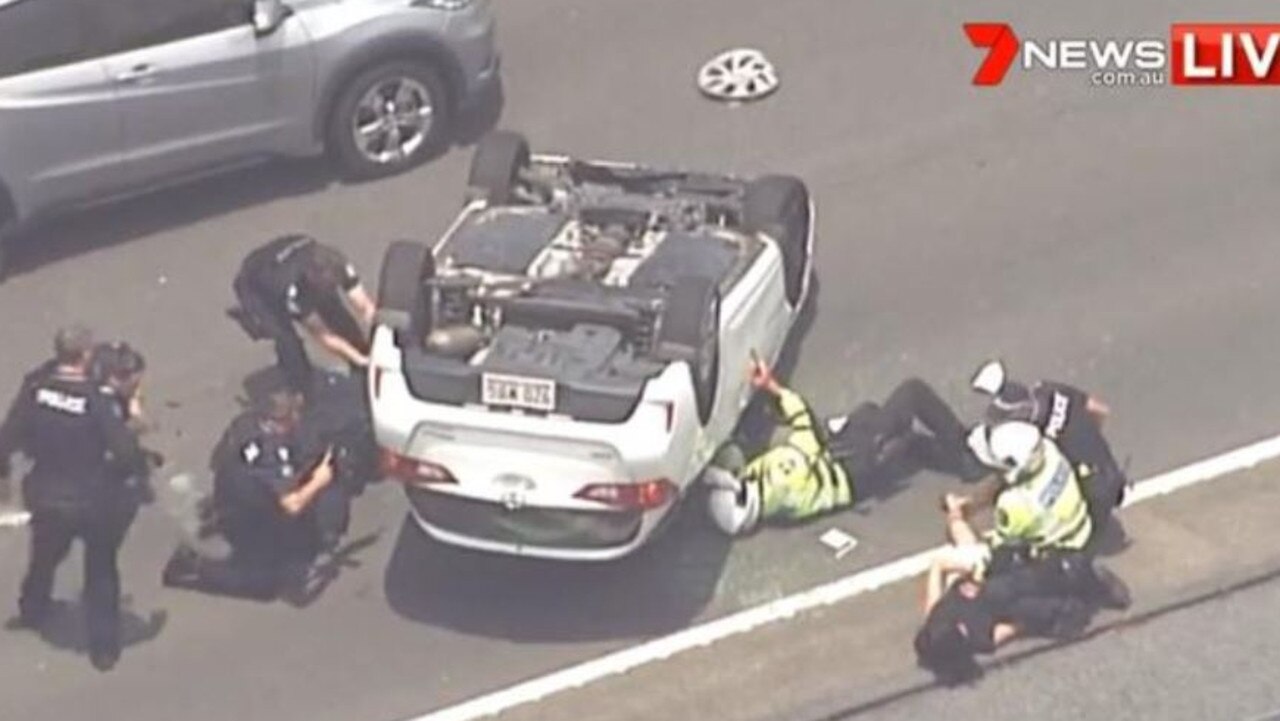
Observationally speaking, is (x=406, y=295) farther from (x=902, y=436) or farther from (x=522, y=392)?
(x=902, y=436)

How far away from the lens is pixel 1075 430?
13656 mm

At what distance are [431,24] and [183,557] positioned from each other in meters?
4.27

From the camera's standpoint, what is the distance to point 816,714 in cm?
1275

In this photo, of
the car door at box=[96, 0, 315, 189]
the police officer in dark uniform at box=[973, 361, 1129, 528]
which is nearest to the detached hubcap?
the car door at box=[96, 0, 315, 189]

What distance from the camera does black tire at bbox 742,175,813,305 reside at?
14.7 metres

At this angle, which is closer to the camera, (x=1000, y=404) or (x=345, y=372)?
(x=1000, y=404)

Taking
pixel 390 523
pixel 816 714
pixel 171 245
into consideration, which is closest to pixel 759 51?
pixel 171 245

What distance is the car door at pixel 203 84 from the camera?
16.6 metres

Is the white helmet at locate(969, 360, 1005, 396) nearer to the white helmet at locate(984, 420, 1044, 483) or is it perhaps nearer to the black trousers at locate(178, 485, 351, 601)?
the white helmet at locate(984, 420, 1044, 483)

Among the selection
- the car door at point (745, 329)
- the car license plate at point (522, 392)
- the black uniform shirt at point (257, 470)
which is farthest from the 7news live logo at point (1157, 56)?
the black uniform shirt at point (257, 470)

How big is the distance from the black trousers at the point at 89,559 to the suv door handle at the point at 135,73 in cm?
362

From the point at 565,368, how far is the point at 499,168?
Answer: 2.16m

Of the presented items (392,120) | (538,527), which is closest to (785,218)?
(538,527)

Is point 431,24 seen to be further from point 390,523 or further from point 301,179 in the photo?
point 390,523
